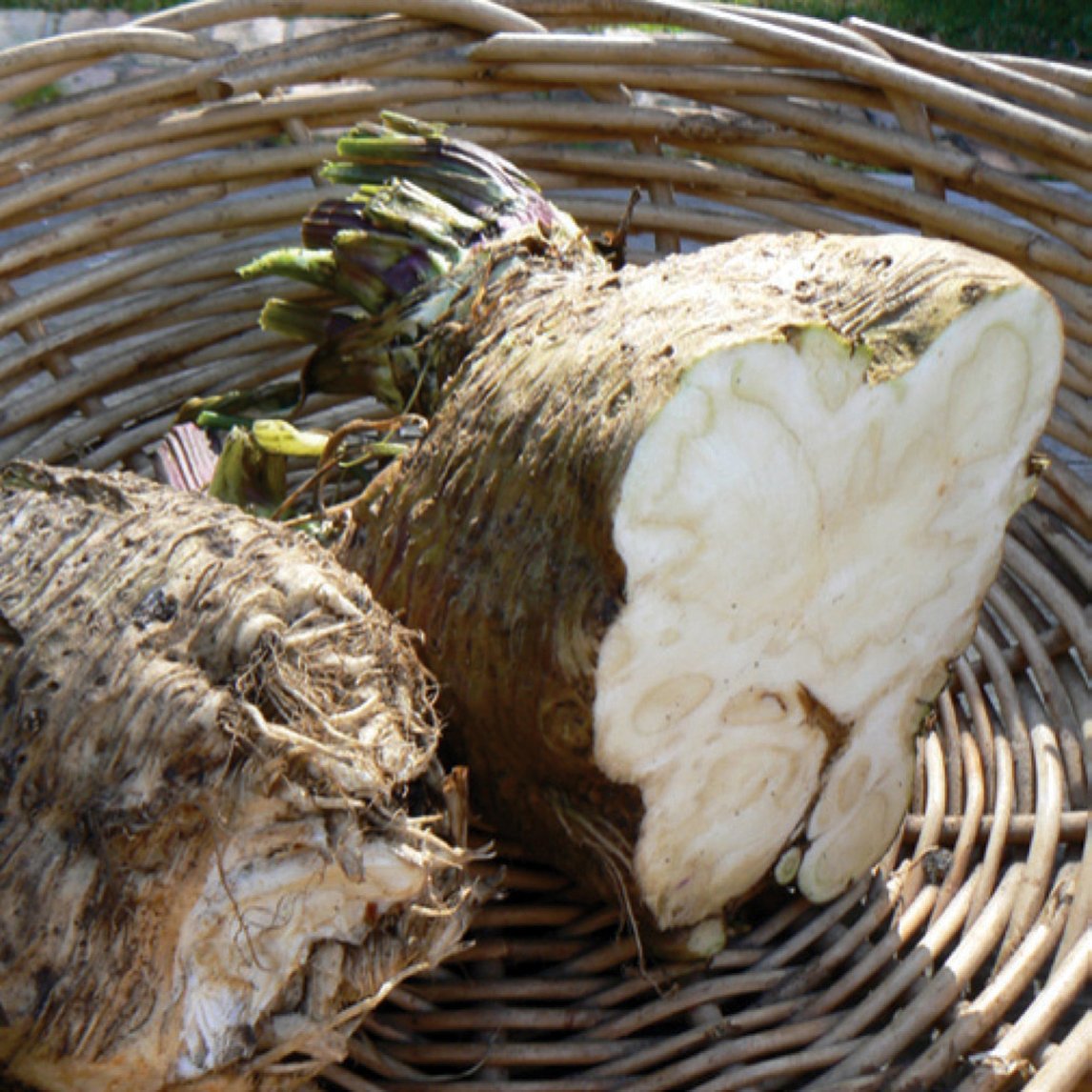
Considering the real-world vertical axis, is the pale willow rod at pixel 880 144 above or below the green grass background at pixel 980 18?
above

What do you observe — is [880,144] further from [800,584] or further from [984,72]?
[800,584]

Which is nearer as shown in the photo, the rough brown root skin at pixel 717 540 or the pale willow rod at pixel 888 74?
the rough brown root skin at pixel 717 540

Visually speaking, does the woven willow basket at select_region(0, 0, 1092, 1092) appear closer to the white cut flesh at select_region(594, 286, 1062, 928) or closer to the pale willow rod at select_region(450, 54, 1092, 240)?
the pale willow rod at select_region(450, 54, 1092, 240)

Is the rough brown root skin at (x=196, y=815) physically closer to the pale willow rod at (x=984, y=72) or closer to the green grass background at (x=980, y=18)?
the pale willow rod at (x=984, y=72)

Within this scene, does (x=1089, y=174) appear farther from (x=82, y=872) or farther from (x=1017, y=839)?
(x=82, y=872)

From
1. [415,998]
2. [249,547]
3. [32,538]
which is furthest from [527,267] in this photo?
[415,998]

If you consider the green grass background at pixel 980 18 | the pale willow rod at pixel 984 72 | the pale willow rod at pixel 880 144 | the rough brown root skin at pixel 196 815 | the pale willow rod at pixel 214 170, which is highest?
the pale willow rod at pixel 984 72

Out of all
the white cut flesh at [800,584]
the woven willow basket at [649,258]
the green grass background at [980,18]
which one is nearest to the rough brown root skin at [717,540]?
the white cut flesh at [800,584]
